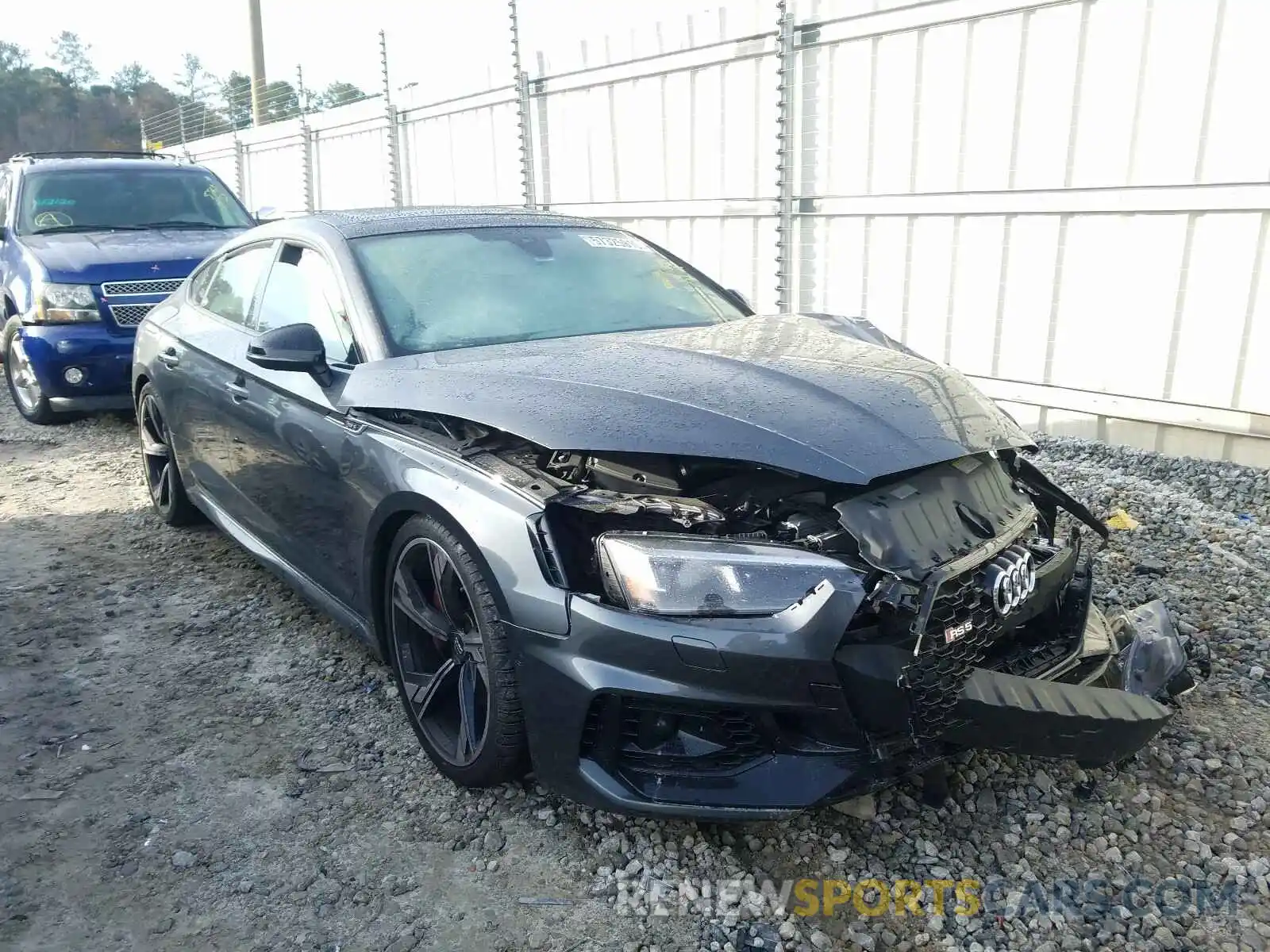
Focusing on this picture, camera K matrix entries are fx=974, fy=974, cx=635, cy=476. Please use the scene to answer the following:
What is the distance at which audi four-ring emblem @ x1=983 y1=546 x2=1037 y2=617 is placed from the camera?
7.41ft

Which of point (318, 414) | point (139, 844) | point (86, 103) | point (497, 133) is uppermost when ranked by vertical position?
point (86, 103)

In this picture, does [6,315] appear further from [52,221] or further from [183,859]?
[183,859]

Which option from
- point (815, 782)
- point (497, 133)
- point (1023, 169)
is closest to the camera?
point (815, 782)

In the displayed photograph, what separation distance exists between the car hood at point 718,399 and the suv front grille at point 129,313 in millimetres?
4419

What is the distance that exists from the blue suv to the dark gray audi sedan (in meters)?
3.94

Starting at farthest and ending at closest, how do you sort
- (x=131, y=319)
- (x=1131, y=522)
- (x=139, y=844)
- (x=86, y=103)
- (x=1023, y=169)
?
(x=86, y=103) → (x=131, y=319) → (x=1023, y=169) → (x=1131, y=522) → (x=139, y=844)

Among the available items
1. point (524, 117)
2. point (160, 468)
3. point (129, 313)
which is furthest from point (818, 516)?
point (524, 117)

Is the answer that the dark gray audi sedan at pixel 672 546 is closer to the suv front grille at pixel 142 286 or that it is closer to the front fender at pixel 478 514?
the front fender at pixel 478 514

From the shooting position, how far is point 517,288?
3.43 metres

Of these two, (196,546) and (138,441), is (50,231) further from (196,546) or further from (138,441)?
(196,546)

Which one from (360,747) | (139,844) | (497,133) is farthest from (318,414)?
(497,133)

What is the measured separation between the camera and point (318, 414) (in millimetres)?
3180

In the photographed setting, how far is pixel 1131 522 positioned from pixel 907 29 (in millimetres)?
3571

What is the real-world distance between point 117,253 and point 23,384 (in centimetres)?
142
